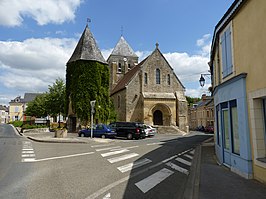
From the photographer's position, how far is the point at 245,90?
7031 millimetres

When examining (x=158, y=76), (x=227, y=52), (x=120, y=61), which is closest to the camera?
(x=227, y=52)

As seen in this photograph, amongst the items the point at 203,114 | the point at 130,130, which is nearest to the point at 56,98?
the point at 130,130

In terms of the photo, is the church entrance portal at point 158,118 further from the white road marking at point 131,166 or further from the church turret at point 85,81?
the white road marking at point 131,166

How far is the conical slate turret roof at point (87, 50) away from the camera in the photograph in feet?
103

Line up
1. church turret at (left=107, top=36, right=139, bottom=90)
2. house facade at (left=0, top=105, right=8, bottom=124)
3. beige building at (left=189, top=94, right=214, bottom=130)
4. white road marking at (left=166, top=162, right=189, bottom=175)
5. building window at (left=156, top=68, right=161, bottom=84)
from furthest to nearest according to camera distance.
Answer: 1. house facade at (left=0, top=105, right=8, bottom=124)
2. beige building at (left=189, top=94, right=214, bottom=130)
3. church turret at (left=107, top=36, right=139, bottom=90)
4. building window at (left=156, top=68, right=161, bottom=84)
5. white road marking at (left=166, top=162, right=189, bottom=175)

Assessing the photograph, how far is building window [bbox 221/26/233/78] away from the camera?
8469mm

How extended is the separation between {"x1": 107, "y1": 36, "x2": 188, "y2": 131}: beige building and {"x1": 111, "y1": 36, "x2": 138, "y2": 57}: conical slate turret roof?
17.3 m

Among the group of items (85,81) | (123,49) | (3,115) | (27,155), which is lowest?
(27,155)

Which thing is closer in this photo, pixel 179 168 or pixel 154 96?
pixel 179 168

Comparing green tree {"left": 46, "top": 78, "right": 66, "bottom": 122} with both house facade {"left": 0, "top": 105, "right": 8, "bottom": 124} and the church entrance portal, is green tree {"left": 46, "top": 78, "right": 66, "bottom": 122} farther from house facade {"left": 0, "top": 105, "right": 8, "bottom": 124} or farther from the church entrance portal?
house facade {"left": 0, "top": 105, "right": 8, "bottom": 124}

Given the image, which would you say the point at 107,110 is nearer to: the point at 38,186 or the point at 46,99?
the point at 46,99

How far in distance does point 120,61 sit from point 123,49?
15.8 ft

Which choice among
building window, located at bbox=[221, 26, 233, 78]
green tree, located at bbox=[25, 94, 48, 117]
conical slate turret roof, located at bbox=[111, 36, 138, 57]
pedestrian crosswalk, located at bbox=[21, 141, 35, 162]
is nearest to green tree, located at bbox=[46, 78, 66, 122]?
green tree, located at bbox=[25, 94, 48, 117]

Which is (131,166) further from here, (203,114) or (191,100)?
(191,100)
